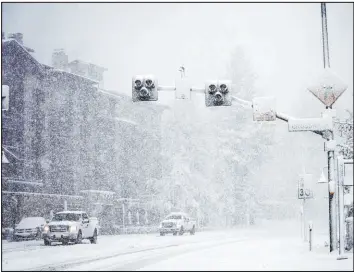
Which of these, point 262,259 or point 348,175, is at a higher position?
point 348,175

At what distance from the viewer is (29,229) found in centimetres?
2555

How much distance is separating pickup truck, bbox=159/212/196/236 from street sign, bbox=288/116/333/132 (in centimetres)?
1287

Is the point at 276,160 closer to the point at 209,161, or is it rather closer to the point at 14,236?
the point at 209,161

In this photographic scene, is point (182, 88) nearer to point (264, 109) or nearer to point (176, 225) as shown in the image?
point (264, 109)

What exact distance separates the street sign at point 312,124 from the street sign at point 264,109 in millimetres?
535

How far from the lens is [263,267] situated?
15.1 meters

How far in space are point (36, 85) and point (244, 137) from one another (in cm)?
1165

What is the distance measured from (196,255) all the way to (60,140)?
1297 cm

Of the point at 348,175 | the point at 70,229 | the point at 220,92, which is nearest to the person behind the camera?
the point at 220,92

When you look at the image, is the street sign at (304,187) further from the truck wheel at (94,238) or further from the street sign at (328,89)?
the truck wheel at (94,238)

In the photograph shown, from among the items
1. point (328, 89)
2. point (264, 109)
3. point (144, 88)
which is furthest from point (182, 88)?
point (328, 89)

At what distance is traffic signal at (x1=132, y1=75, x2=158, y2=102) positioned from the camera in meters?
13.9

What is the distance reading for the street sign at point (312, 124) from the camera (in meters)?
13.9

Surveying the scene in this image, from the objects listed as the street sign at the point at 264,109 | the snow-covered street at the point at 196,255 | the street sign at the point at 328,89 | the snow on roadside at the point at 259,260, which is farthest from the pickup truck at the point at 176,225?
the street sign at the point at 328,89
